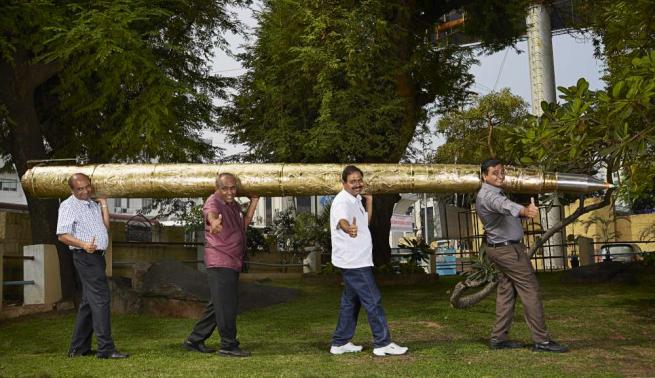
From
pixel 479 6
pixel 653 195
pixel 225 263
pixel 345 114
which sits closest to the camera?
pixel 225 263

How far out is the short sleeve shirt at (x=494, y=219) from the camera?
261 inches

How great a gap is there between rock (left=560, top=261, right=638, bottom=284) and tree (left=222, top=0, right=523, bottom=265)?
4772mm

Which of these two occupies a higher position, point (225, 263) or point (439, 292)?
point (225, 263)

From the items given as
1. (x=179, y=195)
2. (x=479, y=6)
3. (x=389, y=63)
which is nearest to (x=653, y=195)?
(x=479, y=6)

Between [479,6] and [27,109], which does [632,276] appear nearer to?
[479,6]

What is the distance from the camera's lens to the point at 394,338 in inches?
323

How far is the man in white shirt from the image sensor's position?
6.48m

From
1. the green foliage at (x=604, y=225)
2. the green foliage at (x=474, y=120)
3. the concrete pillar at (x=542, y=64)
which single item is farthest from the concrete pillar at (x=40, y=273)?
the green foliage at (x=604, y=225)

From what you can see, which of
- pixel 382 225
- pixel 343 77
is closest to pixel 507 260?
pixel 343 77

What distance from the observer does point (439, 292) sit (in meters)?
15.3

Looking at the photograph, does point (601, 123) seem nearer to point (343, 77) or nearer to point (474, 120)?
point (343, 77)

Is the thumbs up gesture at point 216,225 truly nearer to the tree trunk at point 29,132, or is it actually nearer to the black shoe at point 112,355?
the black shoe at point 112,355

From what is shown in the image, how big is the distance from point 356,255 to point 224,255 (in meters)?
1.29

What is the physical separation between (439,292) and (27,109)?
9.42m
